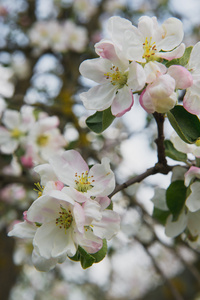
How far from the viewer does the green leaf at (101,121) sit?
61 centimetres

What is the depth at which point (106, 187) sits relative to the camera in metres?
0.57

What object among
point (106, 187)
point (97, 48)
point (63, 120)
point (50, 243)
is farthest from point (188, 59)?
point (63, 120)

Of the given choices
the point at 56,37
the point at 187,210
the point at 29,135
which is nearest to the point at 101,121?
the point at 187,210

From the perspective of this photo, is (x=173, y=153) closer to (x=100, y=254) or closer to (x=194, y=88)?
(x=194, y=88)

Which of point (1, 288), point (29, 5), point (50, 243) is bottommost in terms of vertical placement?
point (1, 288)

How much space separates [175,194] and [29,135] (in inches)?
33.2

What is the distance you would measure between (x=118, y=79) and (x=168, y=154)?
0.76ft

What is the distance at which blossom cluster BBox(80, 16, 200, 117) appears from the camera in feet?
1.78

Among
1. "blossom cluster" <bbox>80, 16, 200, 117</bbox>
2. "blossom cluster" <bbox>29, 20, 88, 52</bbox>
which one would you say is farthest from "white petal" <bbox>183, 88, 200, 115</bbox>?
"blossom cluster" <bbox>29, 20, 88, 52</bbox>

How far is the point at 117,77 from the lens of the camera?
613 millimetres

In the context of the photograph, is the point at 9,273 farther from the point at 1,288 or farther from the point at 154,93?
the point at 154,93

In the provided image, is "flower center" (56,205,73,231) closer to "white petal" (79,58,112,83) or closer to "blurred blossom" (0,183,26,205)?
"white petal" (79,58,112,83)

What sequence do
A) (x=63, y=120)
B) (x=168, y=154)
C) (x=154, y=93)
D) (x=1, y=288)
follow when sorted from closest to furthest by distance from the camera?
(x=154, y=93)
(x=168, y=154)
(x=63, y=120)
(x=1, y=288)

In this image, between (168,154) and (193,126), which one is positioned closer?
(193,126)
